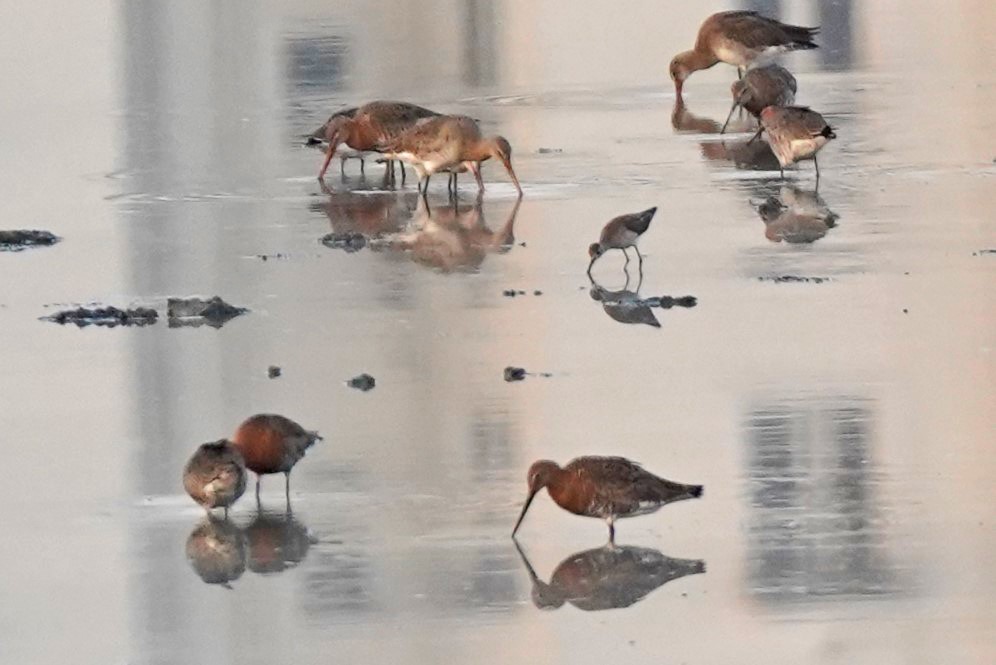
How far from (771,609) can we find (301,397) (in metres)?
3.69

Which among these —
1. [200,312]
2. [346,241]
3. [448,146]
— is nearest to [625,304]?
[200,312]

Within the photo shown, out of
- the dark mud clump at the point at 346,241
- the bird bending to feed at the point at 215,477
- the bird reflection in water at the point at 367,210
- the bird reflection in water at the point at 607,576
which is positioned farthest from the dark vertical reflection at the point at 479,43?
the bird reflection in water at the point at 607,576

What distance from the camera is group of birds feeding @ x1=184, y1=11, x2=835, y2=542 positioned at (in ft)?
29.0

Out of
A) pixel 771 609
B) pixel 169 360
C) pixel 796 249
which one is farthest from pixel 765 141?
pixel 771 609

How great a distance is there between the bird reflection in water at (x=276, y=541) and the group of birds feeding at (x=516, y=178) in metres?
0.16

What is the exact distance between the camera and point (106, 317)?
43.4ft

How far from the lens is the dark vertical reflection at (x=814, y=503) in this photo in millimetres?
8281

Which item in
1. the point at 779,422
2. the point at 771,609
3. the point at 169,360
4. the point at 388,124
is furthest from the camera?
the point at 388,124

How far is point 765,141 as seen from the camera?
19094mm

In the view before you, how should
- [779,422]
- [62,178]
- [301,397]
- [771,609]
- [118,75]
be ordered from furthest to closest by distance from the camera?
[118,75], [62,178], [301,397], [779,422], [771,609]

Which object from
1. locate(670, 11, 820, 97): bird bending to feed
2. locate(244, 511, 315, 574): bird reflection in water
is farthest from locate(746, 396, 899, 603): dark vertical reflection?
locate(670, 11, 820, 97): bird bending to feed

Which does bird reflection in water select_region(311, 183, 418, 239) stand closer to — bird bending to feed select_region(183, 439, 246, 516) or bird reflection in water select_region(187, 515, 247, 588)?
bird bending to feed select_region(183, 439, 246, 516)

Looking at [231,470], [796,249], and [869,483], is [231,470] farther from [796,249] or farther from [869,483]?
[796,249]

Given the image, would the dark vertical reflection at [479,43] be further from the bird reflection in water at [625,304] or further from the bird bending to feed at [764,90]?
the bird reflection in water at [625,304]
